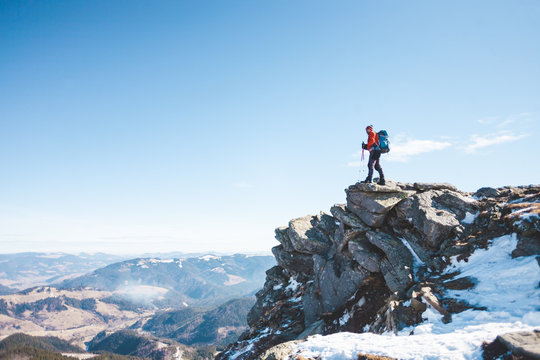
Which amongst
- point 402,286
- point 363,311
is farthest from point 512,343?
point 363,311

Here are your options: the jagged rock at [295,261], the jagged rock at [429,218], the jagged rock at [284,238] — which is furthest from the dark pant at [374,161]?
the jagged rock at [284,238]

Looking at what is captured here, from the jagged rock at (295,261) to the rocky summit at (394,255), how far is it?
2758mm

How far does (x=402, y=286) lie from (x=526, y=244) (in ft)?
27.6

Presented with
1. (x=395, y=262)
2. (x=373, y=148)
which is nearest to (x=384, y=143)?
(x=373, y=148)

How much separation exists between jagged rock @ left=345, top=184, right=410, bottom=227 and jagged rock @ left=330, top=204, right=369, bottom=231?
0.54 meters

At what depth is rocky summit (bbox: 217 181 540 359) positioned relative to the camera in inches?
661

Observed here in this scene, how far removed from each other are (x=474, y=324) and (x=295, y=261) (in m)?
30.8

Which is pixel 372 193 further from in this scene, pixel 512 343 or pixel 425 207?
pixel 512 343

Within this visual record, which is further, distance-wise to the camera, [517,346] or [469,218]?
[469,218]

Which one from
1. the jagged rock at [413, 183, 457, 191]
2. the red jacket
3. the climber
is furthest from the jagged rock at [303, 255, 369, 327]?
the red jacket

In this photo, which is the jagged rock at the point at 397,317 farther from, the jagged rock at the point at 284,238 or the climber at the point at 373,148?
the jagged rock at the point at 284,238

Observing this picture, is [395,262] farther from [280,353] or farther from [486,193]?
[280,353]

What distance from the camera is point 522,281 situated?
14.1 m

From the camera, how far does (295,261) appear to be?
4212 cm
